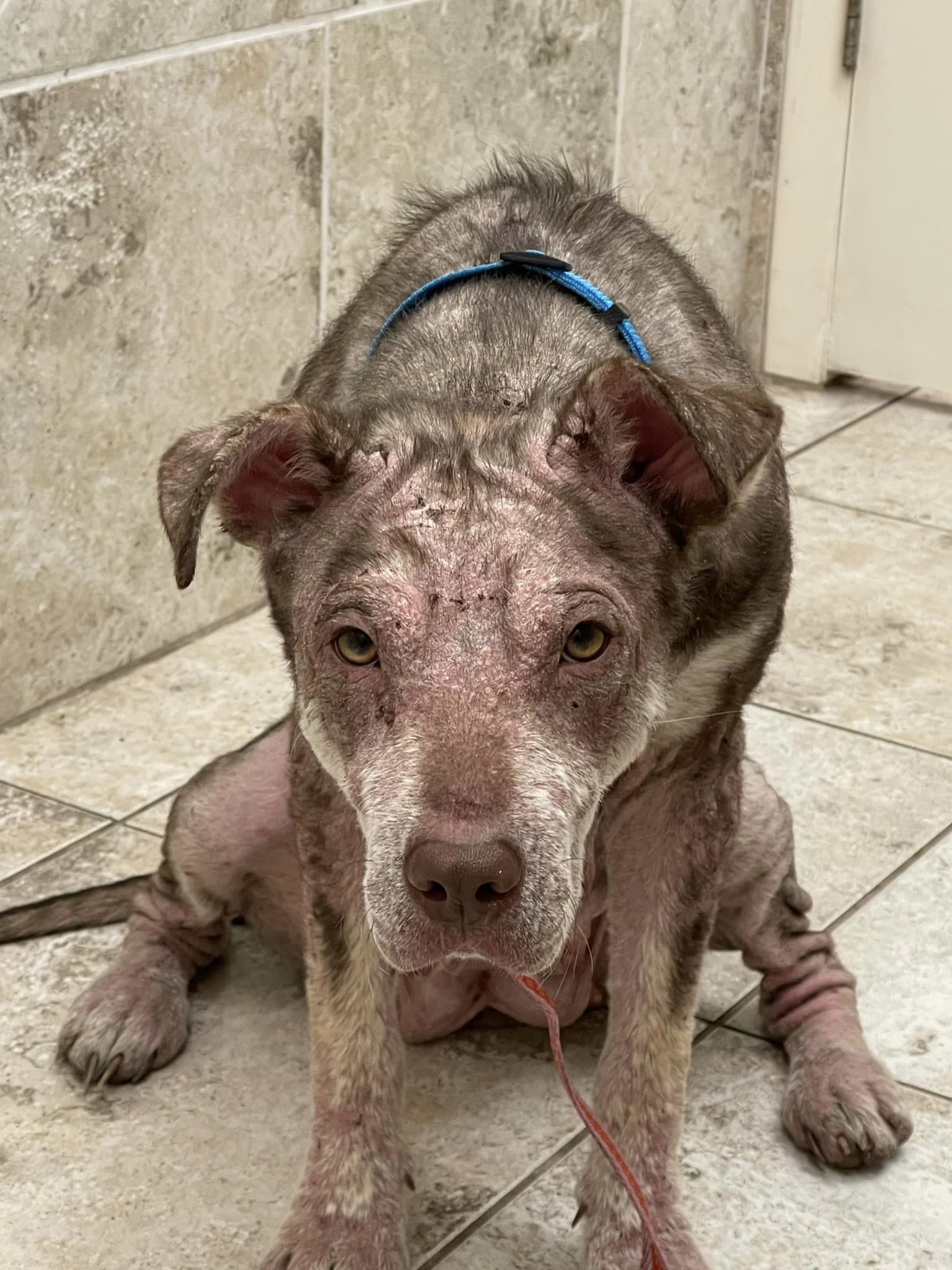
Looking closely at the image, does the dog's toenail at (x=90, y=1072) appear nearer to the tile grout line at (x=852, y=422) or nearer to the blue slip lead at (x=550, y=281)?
the blue slip lead at (x=550, y=281)

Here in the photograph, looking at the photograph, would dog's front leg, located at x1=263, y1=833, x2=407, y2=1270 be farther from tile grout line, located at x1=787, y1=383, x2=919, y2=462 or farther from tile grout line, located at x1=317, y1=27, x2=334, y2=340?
tile grout line, located at x1=787, y1=383, x2=919, y2=462

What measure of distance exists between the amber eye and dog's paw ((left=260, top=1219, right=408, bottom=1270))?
2.77 ft

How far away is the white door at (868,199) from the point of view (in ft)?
17.8

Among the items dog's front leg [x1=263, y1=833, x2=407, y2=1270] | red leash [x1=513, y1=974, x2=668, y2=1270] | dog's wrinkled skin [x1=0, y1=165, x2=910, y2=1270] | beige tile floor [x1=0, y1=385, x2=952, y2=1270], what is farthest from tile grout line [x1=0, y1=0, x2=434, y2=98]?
red leash [x1=513, y1=974, x2=668, y2=1270]

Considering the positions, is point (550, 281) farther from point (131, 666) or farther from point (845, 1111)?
point (131, 666)

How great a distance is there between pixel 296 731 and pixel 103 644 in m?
1.58

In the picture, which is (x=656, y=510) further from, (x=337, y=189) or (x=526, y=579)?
(x=337, y=189)

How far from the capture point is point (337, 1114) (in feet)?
8.70

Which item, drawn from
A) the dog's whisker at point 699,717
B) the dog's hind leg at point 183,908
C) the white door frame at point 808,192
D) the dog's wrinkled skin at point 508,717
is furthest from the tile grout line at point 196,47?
the dog's whisker at point 699,717

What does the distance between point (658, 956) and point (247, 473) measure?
844 millimetres

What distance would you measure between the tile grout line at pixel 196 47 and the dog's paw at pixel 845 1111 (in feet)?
7.17

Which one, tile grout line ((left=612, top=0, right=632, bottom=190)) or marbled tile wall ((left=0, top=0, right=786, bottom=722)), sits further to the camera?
tile grout line ((left=612, top=0, right=632, bottom=190))

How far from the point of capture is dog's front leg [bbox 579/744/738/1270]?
265cm

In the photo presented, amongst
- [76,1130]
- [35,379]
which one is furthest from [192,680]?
[76,1130]
